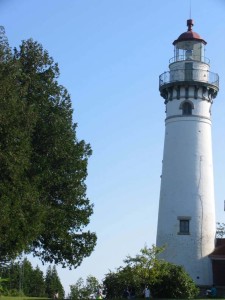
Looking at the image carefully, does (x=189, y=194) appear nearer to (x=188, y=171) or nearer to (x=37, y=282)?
(x=188, y=171)

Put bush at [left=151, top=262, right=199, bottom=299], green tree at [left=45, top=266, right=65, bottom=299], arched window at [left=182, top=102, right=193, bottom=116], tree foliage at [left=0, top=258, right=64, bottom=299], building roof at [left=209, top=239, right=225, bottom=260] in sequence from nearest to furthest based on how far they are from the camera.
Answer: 1. bush at [left=151, top=262, right=199, bottom=299]
2. building roof at [left=209, top=239, right=225, bottom=260]
3. arched window at [left=182, top=102, right=193, bottom=116]
4. tree foliage at [left=0, top=258, right=64, bottom=299]
5. green tree at [left=45, top=266, right=65, bottom=299]

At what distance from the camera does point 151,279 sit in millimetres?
35188

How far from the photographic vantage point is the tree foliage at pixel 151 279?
34.7 m

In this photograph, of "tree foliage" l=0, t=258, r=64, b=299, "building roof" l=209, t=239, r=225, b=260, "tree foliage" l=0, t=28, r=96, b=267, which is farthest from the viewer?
"tree foliage" l=0, t=258, r=64, b=299

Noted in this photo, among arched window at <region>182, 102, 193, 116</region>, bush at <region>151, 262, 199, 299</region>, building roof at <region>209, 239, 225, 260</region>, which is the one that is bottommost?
bush at <region>151, 262, 199, 299</region>

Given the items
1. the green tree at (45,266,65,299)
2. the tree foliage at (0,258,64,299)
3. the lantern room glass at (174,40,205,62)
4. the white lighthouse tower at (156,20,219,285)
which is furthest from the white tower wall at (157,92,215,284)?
the green tree at (45,266,65,299)

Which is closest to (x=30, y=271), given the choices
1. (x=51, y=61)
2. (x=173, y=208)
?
(x=173, y=208)

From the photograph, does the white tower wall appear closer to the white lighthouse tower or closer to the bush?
the white lighthouse tower

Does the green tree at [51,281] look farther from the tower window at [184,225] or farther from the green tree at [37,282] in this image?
the tower window at [184,225]

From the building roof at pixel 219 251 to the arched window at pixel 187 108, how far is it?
8287 millimetres

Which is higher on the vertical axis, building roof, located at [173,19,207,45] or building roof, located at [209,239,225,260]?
building roof, located at [173,19,207,45]

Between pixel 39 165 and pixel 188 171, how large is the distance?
1391 cm

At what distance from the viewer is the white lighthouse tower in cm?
4106

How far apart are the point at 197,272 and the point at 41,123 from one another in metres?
15.4
